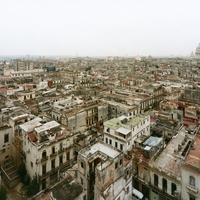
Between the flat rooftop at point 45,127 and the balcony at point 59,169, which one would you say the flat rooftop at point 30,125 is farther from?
the balcony at point 59,169

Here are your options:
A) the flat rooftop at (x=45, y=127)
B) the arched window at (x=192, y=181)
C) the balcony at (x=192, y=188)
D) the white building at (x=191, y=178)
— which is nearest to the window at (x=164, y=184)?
the white building at (x=191, y=178)

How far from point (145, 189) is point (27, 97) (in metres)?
42.1

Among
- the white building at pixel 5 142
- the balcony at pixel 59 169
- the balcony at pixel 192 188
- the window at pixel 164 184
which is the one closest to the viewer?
the balcony at pixel 192 188

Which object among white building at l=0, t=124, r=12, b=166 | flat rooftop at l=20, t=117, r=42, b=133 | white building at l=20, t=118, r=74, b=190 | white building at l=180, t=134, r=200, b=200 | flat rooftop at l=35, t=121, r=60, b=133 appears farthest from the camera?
white building at l=0, t=124, r=12, b=166

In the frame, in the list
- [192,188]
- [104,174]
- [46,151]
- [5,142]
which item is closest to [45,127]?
[46,151]

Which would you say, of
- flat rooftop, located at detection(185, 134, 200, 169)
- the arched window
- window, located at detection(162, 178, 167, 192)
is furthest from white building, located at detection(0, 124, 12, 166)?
the arched window

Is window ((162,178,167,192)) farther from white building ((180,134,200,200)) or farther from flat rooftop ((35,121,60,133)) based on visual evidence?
flat rooftop ((35,121,60,133))

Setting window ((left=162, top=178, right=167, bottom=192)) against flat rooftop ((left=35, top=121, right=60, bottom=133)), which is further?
flat rooftop ((left=35, top=121, right=60, bottom=133))

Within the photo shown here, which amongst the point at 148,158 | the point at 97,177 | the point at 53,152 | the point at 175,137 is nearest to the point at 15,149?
the point at 53,152

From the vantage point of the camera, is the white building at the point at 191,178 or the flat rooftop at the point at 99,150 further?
the flat rooftop at the point at 99,150

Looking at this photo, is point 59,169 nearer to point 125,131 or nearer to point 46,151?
point 46,151

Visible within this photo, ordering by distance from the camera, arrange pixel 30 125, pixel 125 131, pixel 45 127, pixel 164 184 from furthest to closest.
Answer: pixel 30 125 < pixel 125 131 < pixel 45 127 < pixel 164 184

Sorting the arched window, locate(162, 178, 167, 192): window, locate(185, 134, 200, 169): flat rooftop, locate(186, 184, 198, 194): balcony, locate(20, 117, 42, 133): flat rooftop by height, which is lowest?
locate(162, 178, 167, 192): window

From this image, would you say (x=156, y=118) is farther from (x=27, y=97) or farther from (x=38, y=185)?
(x=27, y=97)
